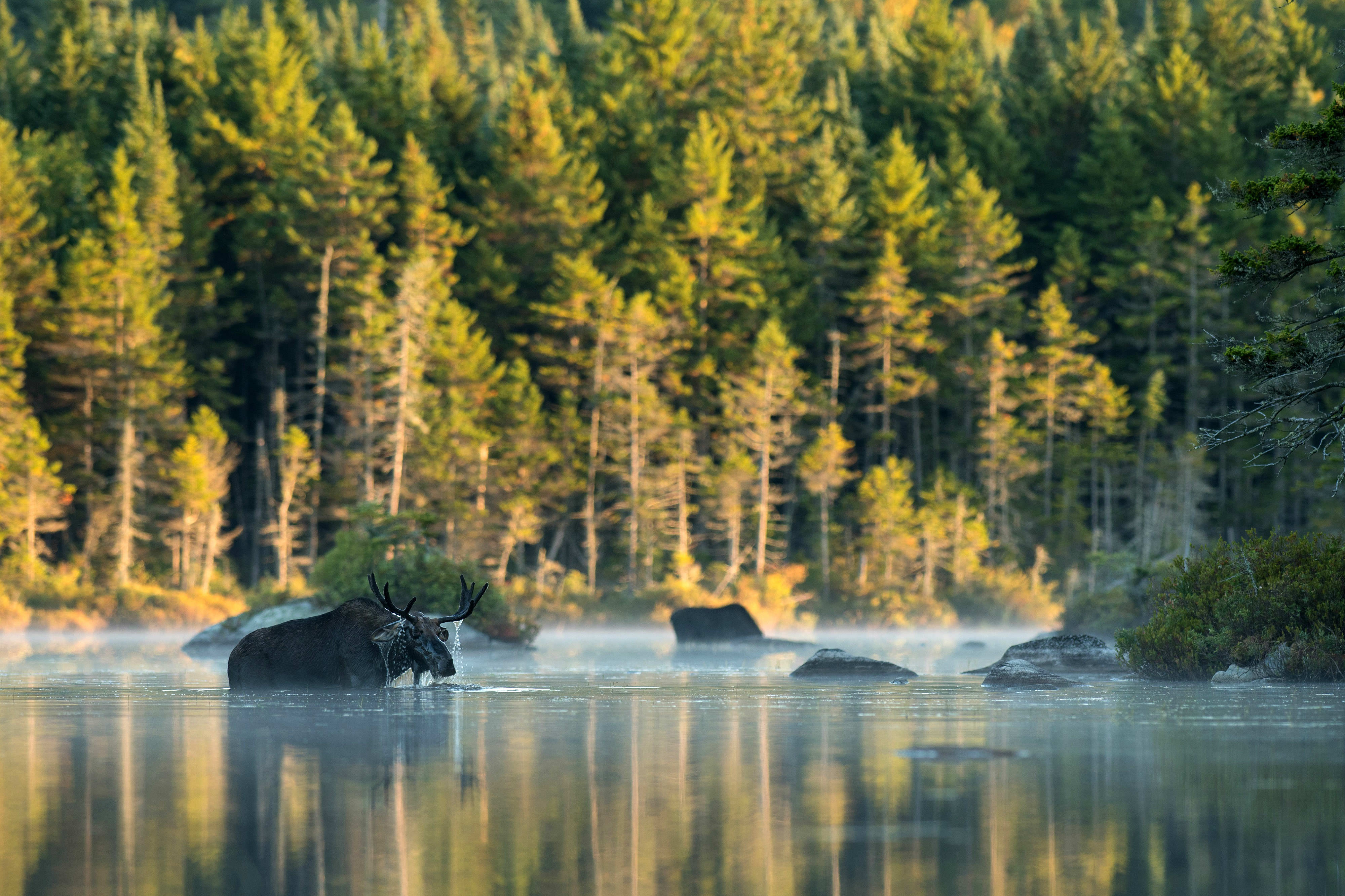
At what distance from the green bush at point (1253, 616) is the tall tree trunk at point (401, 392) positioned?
37.5m

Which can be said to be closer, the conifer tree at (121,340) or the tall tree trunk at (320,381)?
the conifer tree at (121,340)

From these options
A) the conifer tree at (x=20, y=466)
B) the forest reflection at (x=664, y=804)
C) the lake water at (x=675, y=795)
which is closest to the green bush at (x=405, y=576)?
the lake water at (x=675, y=795)

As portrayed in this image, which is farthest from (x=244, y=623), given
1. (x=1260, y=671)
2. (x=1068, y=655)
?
(x=1260, y=671)

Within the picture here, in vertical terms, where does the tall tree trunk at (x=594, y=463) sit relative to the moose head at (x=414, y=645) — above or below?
above

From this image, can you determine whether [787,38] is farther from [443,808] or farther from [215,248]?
[443,808]

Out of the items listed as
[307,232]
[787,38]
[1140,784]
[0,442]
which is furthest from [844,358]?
[1140,784]

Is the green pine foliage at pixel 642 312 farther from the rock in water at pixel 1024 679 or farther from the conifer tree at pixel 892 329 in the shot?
the rock in water at pixel 1024 679

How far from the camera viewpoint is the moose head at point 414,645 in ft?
69.9

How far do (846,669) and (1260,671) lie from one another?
6152mm

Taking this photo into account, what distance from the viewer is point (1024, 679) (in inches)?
883

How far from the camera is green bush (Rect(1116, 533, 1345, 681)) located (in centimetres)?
2219

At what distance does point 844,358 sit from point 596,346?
12.2m

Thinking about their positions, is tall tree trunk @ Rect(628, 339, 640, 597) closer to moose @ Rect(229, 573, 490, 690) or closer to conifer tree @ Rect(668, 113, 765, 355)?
conifer tree @ Rect(668, 113, 765, 355)

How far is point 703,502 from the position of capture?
63.5 meters
